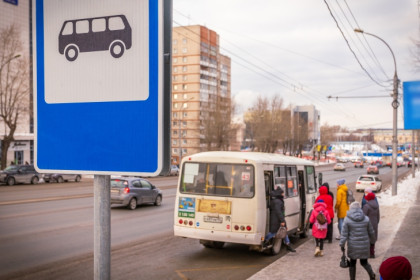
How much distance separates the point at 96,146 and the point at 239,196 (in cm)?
985

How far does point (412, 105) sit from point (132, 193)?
12.5 metres

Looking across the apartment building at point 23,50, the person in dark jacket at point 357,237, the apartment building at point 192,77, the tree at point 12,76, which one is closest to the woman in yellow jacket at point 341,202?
the person in dark jacket at point 357,237

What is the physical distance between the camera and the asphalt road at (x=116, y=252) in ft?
32.6

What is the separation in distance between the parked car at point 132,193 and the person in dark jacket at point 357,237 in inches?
551

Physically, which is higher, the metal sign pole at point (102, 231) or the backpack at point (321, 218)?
the metal sign pole at point (102, 231)

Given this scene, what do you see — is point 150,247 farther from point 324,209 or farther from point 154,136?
point 154,136

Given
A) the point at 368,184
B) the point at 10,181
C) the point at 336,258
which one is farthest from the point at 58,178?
the point at 336,258

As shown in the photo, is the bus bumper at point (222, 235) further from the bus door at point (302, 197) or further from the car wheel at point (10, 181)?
the car wheel at point (10, 181)

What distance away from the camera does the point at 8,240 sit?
1262 cm

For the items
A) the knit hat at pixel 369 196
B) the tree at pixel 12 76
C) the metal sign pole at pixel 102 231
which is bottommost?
the knit hat at pixel 369 196

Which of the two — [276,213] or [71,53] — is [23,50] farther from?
[71,53]

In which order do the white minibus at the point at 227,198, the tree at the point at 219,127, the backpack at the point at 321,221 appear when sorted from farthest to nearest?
the tree at the point at 219,127 → the backpack at the point at 321,221 → the white minibus at the point at 227,198

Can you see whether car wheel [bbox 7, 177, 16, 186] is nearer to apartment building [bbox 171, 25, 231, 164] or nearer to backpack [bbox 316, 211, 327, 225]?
backpack [bbox 316, 211, 327, 225]

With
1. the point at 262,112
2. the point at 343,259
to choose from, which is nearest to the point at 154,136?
the point at 343,259
